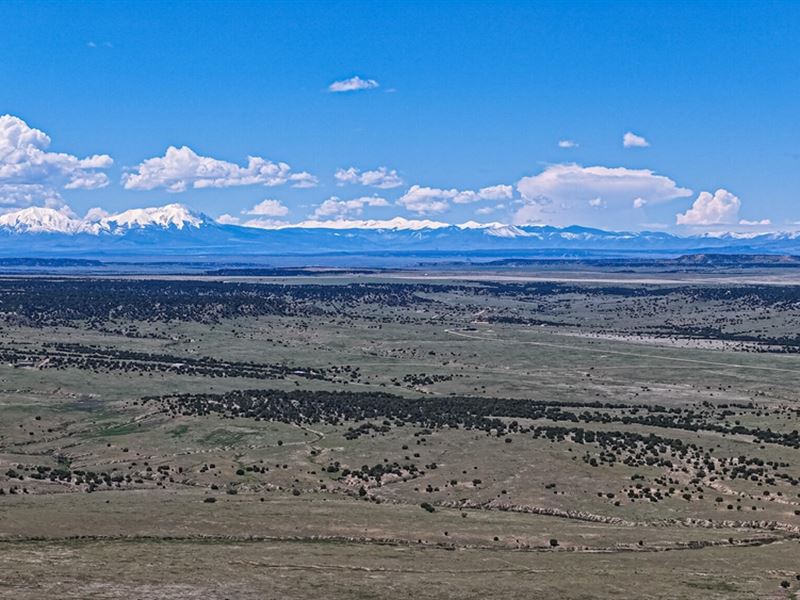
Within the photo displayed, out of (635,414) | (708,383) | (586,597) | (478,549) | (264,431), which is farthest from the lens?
(708,383)

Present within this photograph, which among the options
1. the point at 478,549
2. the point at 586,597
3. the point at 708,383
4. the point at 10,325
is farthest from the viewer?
the point at 10,325

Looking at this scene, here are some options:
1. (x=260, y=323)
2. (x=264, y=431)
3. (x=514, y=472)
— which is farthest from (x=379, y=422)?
(x=260, y=323)

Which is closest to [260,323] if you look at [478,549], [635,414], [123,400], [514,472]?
[123,400]

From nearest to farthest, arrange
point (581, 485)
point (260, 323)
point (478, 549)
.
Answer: point (478, 549) < point (581, 485) < point (260, 323)

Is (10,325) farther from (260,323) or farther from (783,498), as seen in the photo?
(783,498)

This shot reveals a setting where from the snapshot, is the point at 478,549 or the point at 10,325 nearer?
the point at 478,549

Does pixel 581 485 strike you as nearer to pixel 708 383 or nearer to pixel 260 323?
pixel 708 383
